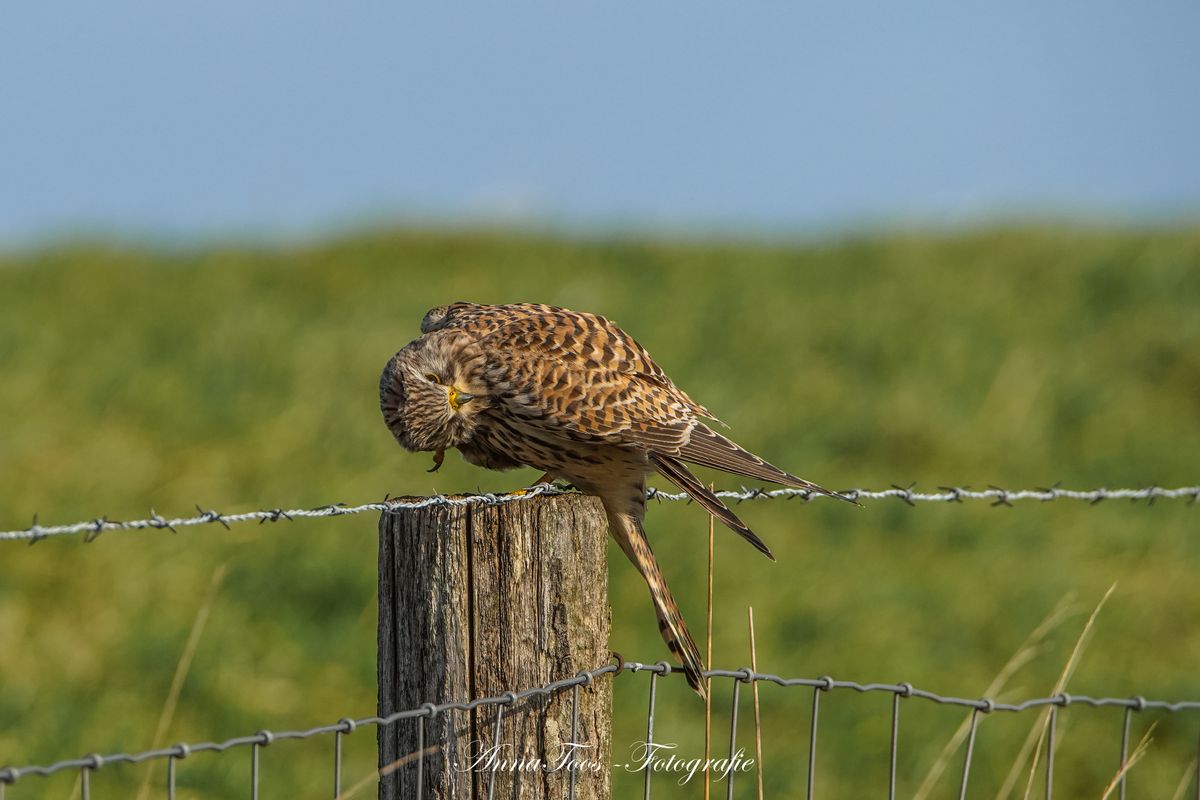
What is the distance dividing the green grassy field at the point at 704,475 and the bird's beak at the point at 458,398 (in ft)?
6.96

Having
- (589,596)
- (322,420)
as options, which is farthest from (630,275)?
(589,596)

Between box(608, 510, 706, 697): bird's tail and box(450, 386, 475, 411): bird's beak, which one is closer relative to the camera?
box(608, 510, 706, 697): bird's tail

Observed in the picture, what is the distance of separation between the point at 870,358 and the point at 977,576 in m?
3.77

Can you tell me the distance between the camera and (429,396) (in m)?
4.04

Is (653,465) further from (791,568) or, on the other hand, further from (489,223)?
(489,223)

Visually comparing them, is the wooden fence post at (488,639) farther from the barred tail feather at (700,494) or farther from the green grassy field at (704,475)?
the green grassy field at (704,475)

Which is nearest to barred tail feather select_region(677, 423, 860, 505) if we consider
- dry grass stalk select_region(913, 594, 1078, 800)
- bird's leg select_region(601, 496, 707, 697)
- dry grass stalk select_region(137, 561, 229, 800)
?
bird's leg select_region(601, 496, 707, 697)

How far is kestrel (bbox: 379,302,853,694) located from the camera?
4027 mm

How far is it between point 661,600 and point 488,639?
0.87m

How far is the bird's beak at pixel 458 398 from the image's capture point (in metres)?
4.12

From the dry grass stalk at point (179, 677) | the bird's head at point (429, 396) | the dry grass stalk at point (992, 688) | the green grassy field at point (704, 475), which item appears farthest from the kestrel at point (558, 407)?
the green grassy field at point (704, 475)

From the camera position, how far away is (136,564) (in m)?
7.58

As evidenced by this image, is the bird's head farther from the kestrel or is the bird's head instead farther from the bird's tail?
the bird's tail

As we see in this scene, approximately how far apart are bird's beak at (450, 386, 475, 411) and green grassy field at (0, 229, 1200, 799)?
212 cm
